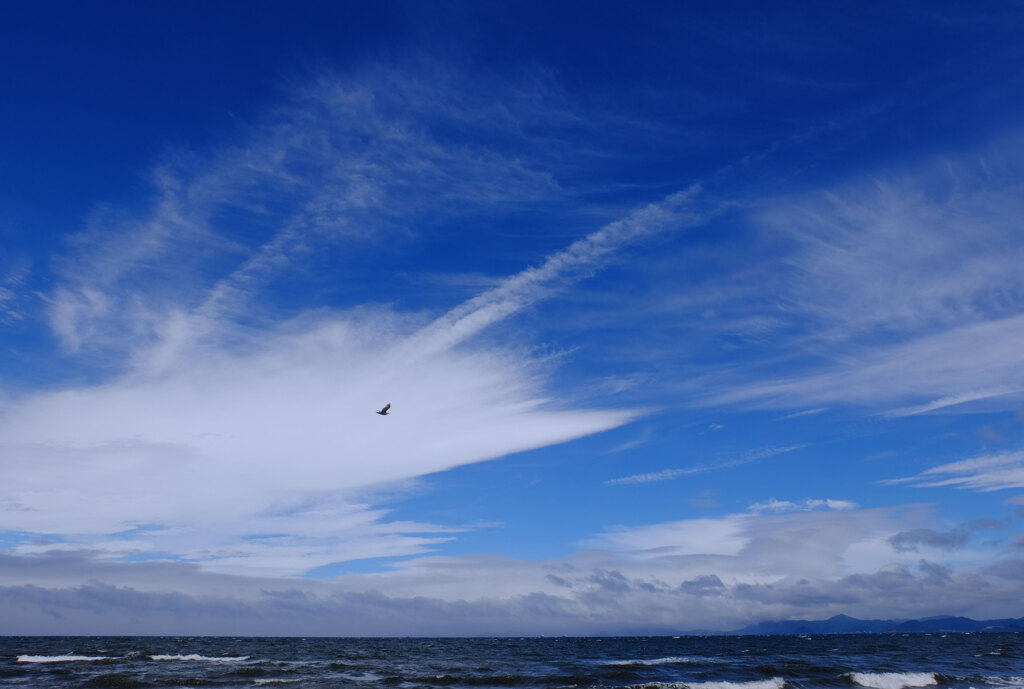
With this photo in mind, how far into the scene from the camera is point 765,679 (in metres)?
51.6

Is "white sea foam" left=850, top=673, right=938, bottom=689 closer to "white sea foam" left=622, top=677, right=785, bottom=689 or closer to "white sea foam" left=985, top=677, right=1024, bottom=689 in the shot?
"white sea foam" left=985, top=677, right=1024, bottom=689

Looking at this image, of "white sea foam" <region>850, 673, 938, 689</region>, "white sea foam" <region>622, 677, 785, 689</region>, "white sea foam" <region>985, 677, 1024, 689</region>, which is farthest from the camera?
"white sea foam" <region>850, 673, 938, 689</region>

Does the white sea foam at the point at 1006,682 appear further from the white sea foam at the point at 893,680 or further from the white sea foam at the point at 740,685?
the white sea foam at the point at 740,685

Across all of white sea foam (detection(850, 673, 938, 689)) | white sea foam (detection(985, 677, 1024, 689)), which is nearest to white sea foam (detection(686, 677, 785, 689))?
white sea foam (detection(850, 673, 938, 689))

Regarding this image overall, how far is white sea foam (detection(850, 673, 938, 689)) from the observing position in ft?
158

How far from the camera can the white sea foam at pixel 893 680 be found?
4822 centimetres

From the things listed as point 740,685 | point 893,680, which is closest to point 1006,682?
point 893,680

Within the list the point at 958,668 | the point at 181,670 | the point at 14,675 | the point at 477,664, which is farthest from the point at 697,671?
the point at 14,675

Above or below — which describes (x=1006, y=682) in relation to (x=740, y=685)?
below

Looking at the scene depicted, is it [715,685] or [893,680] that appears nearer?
[715,685]

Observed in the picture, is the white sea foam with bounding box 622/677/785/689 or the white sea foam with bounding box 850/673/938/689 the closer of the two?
the white sea foam with bounding box 622/677/785/689

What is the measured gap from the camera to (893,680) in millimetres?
50188

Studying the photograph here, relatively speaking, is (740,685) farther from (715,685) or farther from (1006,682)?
(1006,682)

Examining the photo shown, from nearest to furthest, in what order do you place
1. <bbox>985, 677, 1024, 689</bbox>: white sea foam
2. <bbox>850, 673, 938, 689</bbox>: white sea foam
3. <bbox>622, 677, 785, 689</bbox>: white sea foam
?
1. <bbox>622, 677, 785, 689</bbox>: white sea foam
2. <bbox>985, 677, 1024, 689</bbox>: white sea foam
3. <bbox>850, 673, 938, 689</bbox>: white sea foam
